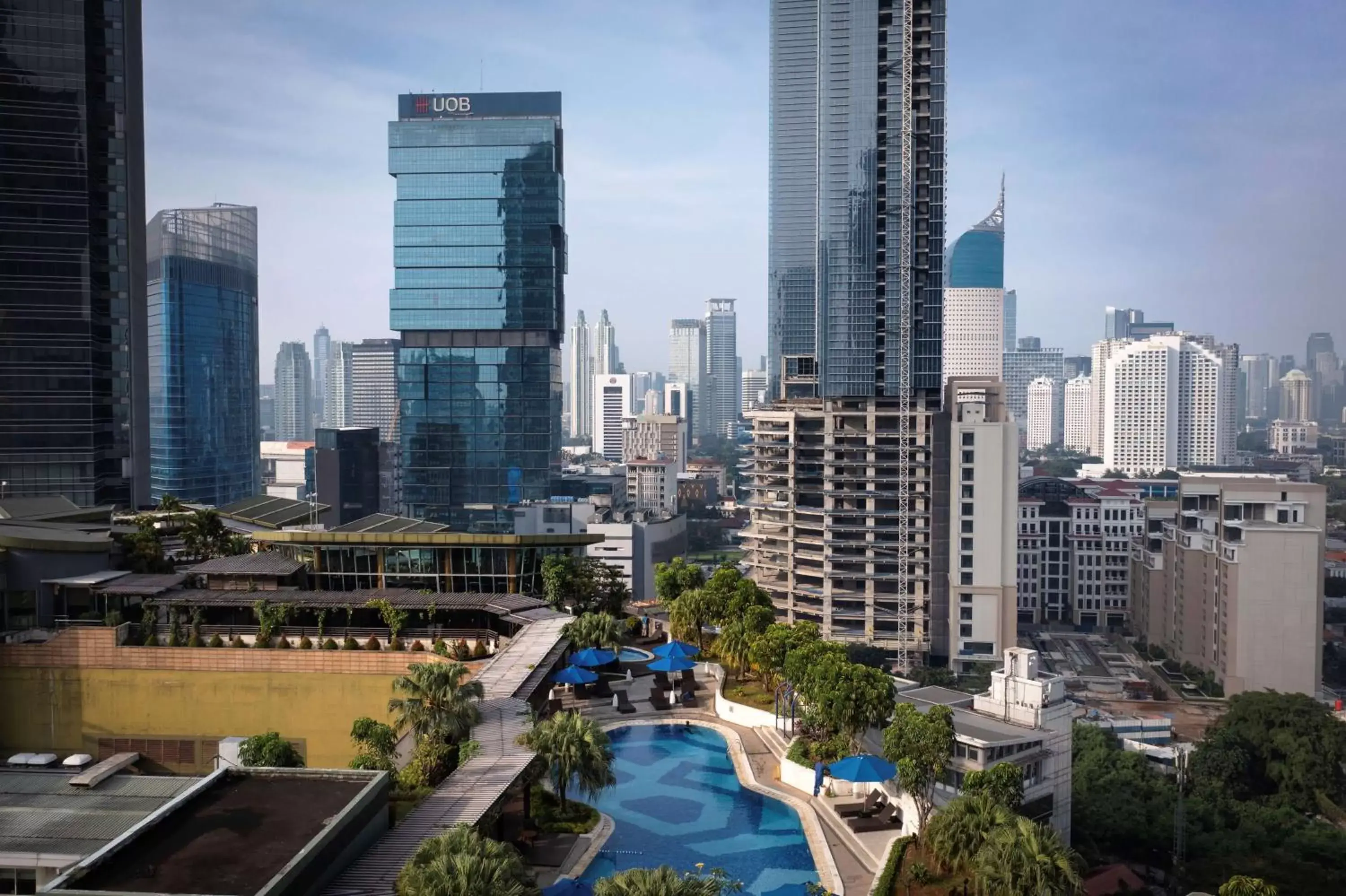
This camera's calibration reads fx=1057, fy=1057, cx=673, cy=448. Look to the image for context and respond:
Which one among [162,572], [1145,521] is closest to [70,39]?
[162,572]

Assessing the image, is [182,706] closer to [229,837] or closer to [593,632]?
[593,632]

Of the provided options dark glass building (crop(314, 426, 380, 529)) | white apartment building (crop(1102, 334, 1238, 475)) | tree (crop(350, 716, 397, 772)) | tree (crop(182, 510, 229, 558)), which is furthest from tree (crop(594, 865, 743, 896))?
white apartment building (crop(1102, 334, 1238, 475))

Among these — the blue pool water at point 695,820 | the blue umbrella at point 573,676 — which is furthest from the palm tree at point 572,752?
the blue umbrella at point 573,676

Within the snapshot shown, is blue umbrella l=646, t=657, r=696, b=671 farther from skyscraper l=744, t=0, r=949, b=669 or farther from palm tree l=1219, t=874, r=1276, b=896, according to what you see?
skyscraper l=744, t=0, r=949, b=669

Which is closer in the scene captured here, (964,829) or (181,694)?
(964,829)

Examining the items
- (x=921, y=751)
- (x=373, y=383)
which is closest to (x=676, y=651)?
(x=921, y=751)
